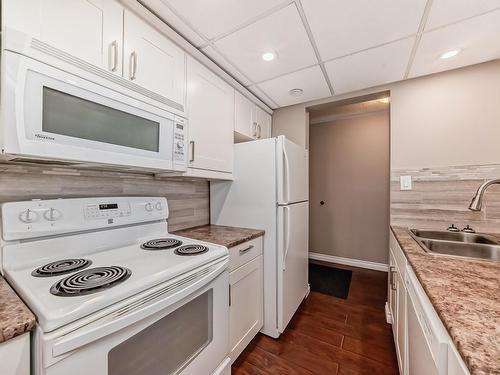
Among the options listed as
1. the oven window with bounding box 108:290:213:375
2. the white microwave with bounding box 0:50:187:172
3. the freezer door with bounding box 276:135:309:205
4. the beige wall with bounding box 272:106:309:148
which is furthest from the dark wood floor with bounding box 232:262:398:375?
the beige wall with bounding box 272:106:309:148

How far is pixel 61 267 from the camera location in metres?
0.89

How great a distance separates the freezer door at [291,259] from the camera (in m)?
1.74

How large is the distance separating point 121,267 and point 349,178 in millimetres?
3280

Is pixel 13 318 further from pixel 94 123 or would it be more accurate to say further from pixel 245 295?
pixel 245 295

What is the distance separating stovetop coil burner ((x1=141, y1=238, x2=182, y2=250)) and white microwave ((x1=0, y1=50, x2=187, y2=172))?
44 centimetres

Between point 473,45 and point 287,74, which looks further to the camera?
point 287,74

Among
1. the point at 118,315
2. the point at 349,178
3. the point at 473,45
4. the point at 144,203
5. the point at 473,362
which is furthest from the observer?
the point at 349,178

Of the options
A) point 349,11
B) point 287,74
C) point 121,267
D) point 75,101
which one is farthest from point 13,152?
point 287,74

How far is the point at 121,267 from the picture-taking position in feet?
2.93

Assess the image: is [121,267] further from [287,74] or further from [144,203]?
[287,74]

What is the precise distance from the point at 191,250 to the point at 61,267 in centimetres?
53

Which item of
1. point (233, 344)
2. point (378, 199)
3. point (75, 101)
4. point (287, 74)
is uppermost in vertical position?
point (287, 74)

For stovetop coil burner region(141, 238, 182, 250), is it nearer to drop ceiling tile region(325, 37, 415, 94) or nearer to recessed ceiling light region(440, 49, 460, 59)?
drop ceiling tile region(325, 37, 415, 94)

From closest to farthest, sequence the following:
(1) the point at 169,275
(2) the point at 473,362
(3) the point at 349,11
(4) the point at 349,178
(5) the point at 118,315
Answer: (2) the point at 473,362 → (5) the point at 118,315 → (1) the point at 169,275 → (3) the point at 349,11 → (4) the point at 349,178
